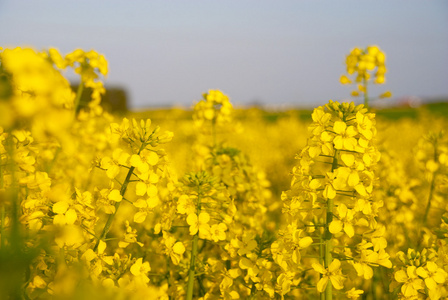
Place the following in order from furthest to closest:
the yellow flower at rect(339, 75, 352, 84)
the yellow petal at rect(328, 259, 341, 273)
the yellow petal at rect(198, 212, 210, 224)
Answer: the yellow flower at rect(339, 75, 352, 84) → the yellow petal at rect(198, 212, 210, 224) → the yellow petal at rect(328, 259, 341, 273)

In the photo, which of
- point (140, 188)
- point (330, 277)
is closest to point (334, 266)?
point (330, 277)

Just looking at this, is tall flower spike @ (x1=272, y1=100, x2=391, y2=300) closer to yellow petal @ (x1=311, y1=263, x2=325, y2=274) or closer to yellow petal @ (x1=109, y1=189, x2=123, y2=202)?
yellow petal @ (x1=311, y1=263, x2=325, y2=274)

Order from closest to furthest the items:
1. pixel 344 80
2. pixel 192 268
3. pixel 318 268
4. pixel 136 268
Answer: pixel 318 268 → pixel 136 268 → pixel 192 268 → pixel 344 80

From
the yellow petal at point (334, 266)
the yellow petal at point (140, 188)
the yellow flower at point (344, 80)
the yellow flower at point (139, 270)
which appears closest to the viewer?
the yellow petal at point (334, 266)

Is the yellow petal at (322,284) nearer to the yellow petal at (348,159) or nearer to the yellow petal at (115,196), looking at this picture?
the yellow petal at (348,159)

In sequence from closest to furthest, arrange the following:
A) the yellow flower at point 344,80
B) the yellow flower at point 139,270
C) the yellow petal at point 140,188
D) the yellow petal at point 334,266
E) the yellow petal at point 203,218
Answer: the yellow petal at point 334,266, the yellow petal at point 140,188, the yellow flower at point 139,270, the yellow petal at point 203,218, the yellow flower at point 344,80

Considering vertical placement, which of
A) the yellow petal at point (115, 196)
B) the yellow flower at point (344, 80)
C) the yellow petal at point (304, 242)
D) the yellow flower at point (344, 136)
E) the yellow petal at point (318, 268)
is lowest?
the yellow petal at point (318, 268)

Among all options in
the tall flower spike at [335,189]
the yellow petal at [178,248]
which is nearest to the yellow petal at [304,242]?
the tall flower spike at [335,189]

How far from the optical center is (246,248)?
2.28 m

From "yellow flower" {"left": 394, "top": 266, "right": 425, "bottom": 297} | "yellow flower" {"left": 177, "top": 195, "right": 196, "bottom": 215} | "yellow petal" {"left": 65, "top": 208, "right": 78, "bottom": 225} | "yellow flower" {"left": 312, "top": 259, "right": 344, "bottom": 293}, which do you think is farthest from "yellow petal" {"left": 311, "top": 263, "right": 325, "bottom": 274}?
"yellow petal" {"left": 65, "top": 208, "right": 78, "bottom": 225}

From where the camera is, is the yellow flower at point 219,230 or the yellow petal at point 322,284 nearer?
the yellow petal at point 322,284

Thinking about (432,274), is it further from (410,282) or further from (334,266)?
(334,266)

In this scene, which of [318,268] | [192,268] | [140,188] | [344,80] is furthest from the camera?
[344,80]

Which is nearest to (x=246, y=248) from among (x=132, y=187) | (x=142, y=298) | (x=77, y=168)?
(x=142, y=298)
